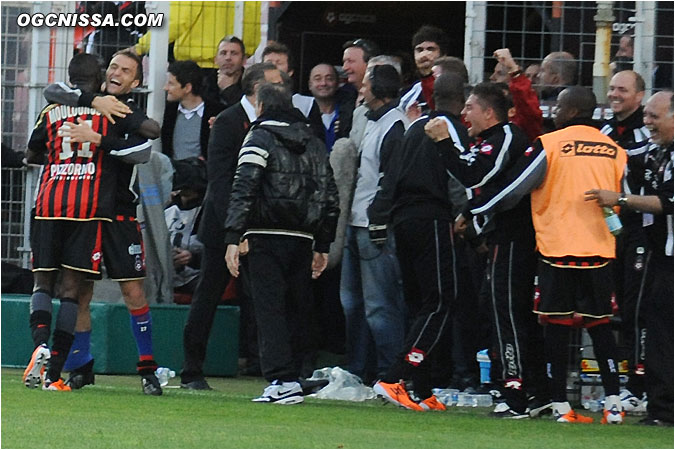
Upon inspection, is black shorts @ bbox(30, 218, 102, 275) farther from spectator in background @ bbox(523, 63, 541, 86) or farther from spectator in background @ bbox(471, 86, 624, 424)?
spectator in background @ bbox(523, 63, 541, 86)

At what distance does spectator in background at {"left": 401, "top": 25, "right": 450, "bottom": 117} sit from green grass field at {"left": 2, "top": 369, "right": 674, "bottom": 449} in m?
2.02

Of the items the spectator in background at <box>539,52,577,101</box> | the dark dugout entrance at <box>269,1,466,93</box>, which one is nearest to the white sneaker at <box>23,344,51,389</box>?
the spectator in background at <box>539,52,577,101</box>

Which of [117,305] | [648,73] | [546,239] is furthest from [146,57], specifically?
[546,239]

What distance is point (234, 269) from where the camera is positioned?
Result: 9.03 meters

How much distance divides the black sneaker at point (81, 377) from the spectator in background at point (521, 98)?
3.10m

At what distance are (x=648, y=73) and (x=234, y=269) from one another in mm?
3508

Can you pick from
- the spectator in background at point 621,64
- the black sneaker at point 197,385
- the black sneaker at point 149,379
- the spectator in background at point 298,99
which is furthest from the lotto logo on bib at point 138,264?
the spectator in background at point 621,64

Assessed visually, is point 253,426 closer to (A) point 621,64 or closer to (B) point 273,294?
(B) point 273,294

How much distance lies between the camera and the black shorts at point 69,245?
9430 millimetres

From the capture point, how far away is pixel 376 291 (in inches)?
403

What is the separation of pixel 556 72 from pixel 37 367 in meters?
4.08

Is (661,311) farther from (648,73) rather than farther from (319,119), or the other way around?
(319,119)

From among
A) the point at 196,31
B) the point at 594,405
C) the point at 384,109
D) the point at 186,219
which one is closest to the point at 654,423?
the point at 594,405

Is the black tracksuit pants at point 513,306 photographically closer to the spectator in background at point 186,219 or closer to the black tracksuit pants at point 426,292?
the black tracksuit pants at point 426,292
